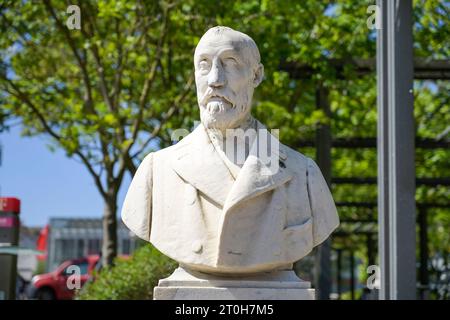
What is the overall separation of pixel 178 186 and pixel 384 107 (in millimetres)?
5800

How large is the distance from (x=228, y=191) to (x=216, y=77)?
0.79 metres

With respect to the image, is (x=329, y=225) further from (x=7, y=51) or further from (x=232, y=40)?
(x=7, y=51)

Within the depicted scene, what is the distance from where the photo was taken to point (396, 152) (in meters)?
11.4

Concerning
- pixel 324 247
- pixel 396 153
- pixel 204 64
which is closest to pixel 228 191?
pixel 204 64

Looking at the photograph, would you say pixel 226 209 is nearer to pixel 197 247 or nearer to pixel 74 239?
pixel 197 247

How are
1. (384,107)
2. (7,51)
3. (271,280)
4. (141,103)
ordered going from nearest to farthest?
1. (271,280)
2. (384,107)
3. (141,103)
4. (7,51)

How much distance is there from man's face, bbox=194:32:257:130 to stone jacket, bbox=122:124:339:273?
23 centimetres

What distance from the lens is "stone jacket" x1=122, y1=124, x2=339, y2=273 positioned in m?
6.19

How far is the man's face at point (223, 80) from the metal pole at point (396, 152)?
17.1 ft

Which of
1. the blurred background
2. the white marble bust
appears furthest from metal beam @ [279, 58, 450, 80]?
the white marble bust

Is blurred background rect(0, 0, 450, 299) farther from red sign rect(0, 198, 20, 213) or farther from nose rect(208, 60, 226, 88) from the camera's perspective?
nose rect(208, 60, 226, 88)

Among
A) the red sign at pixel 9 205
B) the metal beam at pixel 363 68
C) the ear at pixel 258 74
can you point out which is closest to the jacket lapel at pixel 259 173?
the ear at pixel 258 74

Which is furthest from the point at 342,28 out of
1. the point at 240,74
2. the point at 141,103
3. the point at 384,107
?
the point at 240,74

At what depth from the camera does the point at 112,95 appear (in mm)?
16422
